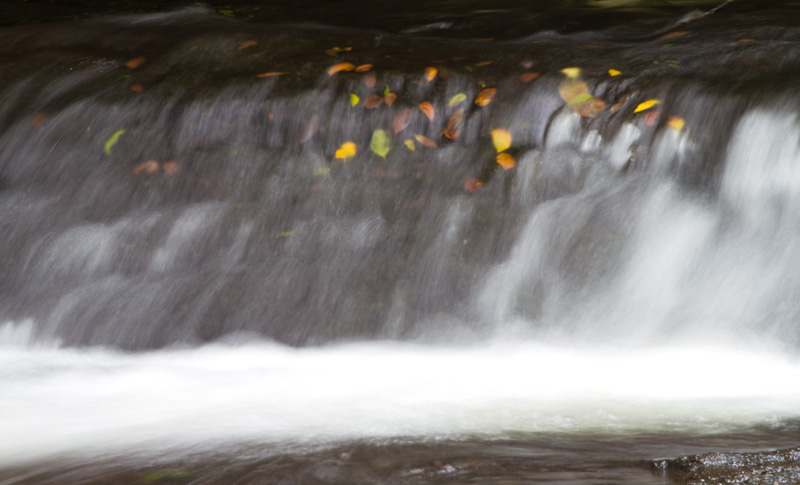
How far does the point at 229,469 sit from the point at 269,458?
12 cm

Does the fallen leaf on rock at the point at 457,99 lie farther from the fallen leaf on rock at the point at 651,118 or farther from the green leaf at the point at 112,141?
the green leaf at the point at 112,141

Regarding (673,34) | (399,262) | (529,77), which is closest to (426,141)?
(529,77)

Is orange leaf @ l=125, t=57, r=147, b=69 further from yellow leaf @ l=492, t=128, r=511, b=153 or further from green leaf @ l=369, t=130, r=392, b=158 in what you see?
yellow leaf @ l=492, t=128, r=511, b=153

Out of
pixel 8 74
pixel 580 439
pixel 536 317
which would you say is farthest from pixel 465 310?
pixel 8 74

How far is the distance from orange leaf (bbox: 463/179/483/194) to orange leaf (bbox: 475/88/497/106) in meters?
0.52

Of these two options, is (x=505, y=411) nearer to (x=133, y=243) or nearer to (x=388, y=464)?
(x=388, y=464)

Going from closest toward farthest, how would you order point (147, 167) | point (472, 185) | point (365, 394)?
point (365, 394) → point (472, 185) → point (147, 167)

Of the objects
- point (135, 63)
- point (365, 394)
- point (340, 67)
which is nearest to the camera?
point (365, 394)

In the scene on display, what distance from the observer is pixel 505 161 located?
3973 millimetres

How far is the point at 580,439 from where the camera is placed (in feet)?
7.46

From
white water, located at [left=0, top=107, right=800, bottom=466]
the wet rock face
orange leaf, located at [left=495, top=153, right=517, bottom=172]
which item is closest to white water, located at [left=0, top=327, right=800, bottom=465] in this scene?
white water, located at [left=0, top=107, right=800, bottom=466]

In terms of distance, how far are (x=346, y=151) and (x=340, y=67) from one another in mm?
663

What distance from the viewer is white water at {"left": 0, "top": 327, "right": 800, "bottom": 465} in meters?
2.46

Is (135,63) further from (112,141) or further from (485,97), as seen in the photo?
(485,97)
